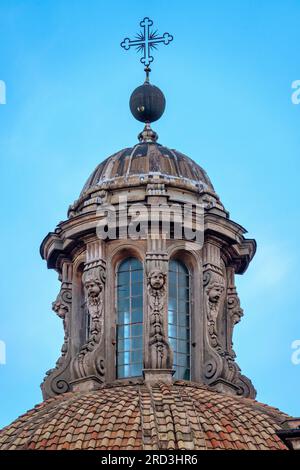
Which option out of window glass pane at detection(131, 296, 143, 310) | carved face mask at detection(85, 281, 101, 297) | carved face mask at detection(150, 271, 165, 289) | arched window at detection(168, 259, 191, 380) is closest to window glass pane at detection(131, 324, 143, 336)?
window glass pane at detection(131, 296, 143, 310)

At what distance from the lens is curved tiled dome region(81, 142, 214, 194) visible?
73.6m

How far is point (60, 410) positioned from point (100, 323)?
469 cm

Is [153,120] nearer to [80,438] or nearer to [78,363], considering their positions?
[78,363]

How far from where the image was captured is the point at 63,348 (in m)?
72.9

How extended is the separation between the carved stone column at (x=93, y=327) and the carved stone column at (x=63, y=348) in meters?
0.74

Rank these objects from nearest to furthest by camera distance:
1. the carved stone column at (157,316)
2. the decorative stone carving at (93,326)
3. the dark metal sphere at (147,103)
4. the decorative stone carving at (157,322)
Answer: the carved stone column at (157,316) → the decorative stone carving at (157,322) → the decorative stone carving at (93,326) → the dark metal sphere at (147,103)

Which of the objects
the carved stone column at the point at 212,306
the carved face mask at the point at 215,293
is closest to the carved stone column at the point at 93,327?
the carved stone column at the point at 212,306

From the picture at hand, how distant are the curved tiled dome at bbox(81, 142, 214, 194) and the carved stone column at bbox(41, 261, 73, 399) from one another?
2.56 m

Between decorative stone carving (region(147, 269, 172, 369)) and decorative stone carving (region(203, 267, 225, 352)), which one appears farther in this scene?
decorative stone carving (region(203, 267, 225, 352))

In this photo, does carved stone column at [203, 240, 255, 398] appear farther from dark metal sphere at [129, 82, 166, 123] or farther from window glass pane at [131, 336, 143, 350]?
dark metal sphere at [129, 82, 166, 123]

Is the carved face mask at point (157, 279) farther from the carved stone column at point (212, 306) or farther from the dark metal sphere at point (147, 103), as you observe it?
the dark metal sphere at point (147, 103)

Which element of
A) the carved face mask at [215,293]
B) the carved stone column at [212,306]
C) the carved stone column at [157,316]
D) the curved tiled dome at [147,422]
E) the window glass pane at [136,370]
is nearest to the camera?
the curved tiled dome at [147,422]

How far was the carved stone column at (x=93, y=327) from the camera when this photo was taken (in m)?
70.6

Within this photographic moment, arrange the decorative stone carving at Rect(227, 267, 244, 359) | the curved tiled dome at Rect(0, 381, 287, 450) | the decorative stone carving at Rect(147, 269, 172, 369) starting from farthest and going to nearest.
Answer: the decorative stone carving at Rect(227, 267, 244, 359) < the decorative stone carving at Rect(147, 269, 172, 369) < the curved tiled dome at Rect(0, 381, 287, 450)
